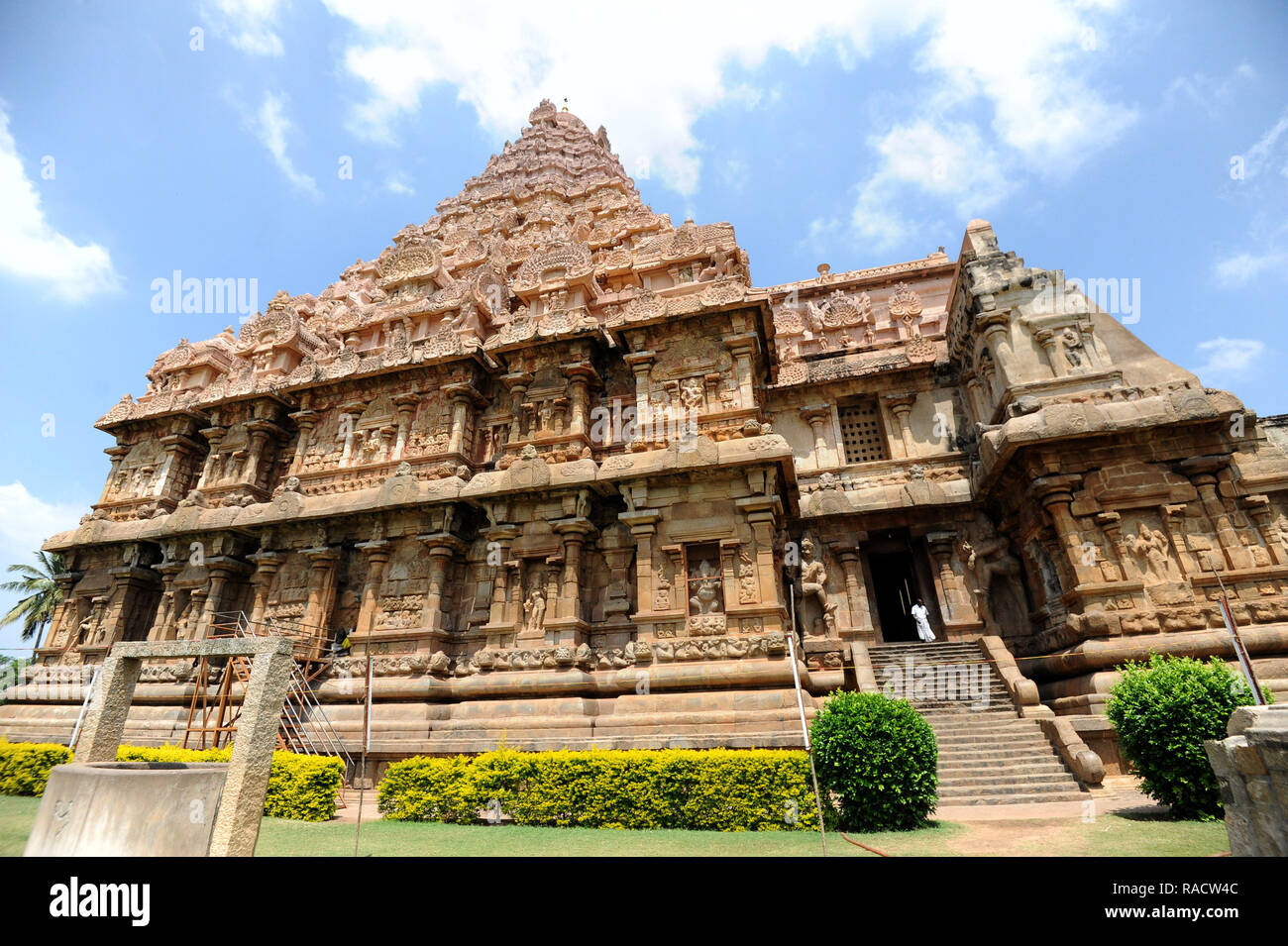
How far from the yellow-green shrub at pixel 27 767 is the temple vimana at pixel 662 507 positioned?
2.99 meters

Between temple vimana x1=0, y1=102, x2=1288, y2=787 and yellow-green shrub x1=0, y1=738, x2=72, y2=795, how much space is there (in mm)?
2989

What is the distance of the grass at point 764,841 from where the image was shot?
6.48 metres

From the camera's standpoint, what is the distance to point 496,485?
49.9 feet

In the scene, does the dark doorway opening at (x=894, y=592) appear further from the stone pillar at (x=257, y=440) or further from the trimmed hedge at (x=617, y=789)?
the stone pillar at (x=257, y=440)

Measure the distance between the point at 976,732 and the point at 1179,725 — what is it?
451 cm

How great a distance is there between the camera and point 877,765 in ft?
26.0

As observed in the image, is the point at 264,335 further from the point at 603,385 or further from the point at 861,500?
the point at 861,500

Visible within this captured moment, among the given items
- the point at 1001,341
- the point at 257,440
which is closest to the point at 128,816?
the point at 257,440

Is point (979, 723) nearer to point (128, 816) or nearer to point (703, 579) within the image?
point (703, 579)

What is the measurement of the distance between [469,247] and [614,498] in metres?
16.9

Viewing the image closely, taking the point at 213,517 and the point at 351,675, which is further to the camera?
the point at 213,517
